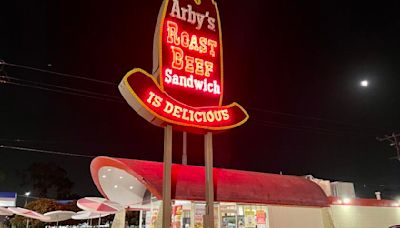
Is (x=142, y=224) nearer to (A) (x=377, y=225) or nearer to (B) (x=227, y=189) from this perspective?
(B) (x=227, y=189)

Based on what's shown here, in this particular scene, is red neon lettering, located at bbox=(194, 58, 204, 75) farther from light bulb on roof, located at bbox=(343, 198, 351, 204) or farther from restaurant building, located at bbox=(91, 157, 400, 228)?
light bulb on roof, located at bbox=(343, 198, 351, 204)

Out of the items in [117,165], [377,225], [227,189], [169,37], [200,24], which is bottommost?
[377,225]

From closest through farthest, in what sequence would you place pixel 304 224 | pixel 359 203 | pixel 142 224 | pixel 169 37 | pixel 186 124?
pixel 186 124 → pixel 169 37 → pixel 304 224 → pixel 359 203 → pixel 142 224

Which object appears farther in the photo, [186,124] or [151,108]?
[186,124]

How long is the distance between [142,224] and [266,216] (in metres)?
8.21

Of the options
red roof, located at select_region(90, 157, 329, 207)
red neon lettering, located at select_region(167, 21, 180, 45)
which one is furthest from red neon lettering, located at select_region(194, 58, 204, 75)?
red roof, located at select_region(90, 157, 329, 207)

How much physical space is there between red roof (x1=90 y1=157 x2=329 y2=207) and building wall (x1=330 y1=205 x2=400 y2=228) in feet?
5.31

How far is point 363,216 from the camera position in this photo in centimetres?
1995

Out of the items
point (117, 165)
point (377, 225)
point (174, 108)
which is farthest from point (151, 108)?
point (377, 225)

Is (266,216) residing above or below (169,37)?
below

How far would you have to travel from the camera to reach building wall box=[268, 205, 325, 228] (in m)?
16.6

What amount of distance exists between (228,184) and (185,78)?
18.4 feet

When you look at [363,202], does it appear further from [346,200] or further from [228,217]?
[228,217]

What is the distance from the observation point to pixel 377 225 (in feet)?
67.7
